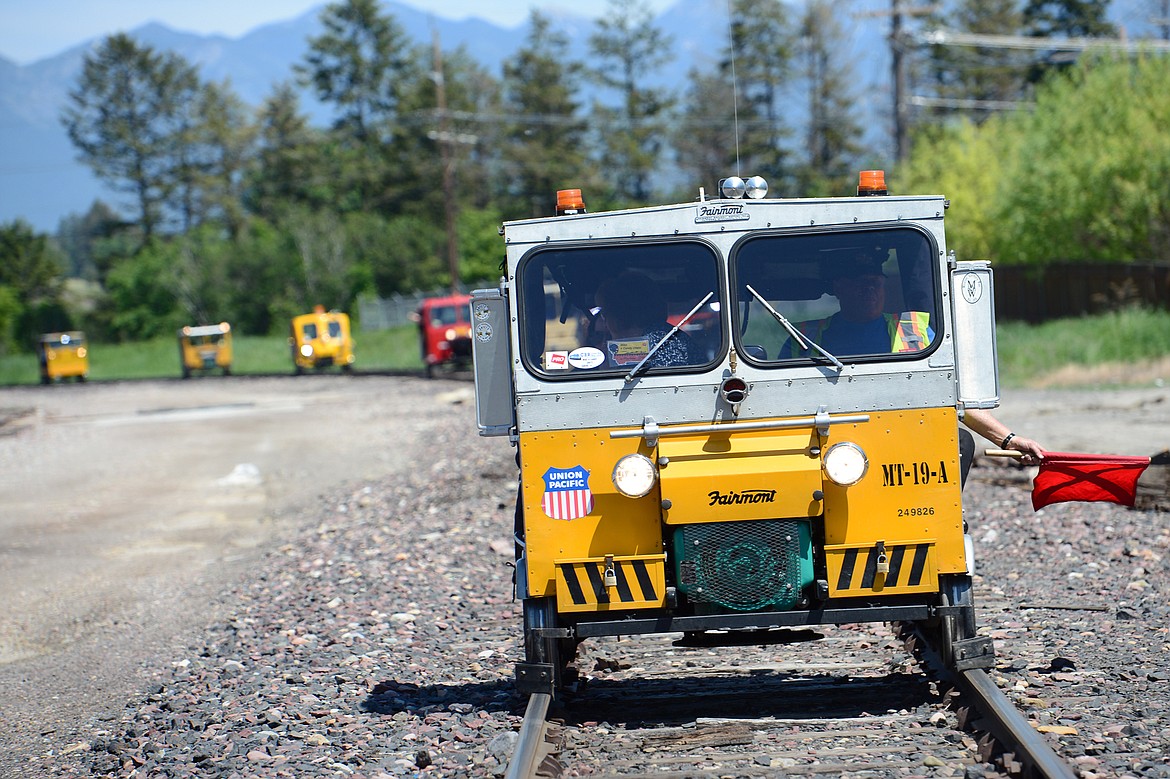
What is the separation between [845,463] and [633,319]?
4.08ft

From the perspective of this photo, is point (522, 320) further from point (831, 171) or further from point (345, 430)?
point (831, 171)

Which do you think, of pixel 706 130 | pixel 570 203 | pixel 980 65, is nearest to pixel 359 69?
pixel 706 130

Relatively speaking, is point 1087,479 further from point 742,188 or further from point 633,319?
point 633,319

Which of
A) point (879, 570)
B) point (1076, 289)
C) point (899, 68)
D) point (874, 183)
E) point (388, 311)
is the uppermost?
point (899, 68)

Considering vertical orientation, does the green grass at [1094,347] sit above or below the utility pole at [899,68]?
below

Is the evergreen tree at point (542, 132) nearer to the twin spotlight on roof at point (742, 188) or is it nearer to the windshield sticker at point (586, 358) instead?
the twin spotlight on roof at point (742, 188)

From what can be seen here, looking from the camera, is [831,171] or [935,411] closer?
[935,411]

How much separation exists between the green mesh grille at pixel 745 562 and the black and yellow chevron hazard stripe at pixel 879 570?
0.14 m

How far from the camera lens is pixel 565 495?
6504mm

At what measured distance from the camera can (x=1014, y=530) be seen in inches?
461

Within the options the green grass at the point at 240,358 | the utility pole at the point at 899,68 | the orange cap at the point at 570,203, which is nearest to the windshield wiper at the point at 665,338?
the orange cap at the point at 570,203

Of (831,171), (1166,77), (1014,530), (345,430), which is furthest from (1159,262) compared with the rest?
(831,171)

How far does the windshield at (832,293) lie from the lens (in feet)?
21.4

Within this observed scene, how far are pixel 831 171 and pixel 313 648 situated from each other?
2723 inches
